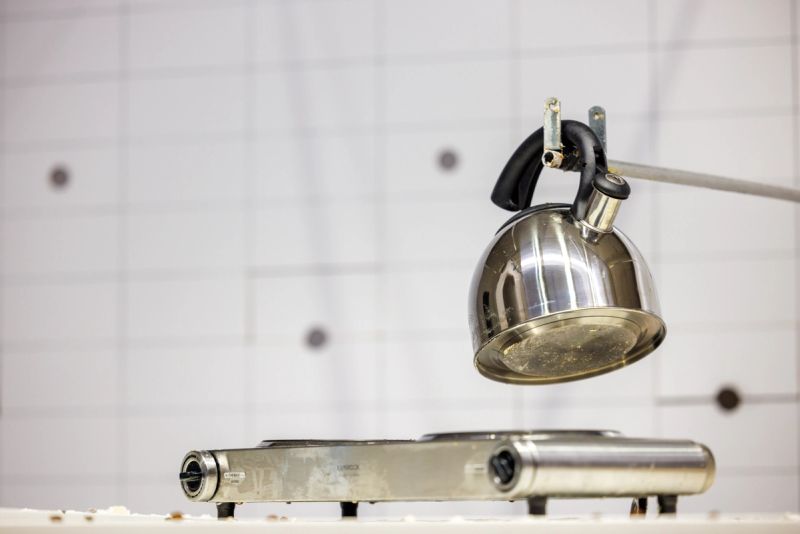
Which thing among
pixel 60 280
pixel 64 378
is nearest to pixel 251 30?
pixel 60 280

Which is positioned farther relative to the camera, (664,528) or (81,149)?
(81,149)

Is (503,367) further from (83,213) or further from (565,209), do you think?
(83,213)

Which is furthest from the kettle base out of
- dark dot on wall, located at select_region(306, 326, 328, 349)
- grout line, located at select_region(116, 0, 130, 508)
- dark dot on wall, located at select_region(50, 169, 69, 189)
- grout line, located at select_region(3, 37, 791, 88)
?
dark dot on wall, located at select_region(50, 169, 69, 189)

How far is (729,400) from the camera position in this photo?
2.85 metres

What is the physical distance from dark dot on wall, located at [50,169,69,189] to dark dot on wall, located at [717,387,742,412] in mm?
2033

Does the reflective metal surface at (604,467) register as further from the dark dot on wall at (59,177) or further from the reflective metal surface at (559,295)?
the dark dot on wall at (59,177)

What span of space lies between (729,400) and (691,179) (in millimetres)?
1844

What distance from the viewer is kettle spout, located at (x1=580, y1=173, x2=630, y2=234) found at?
1.07m

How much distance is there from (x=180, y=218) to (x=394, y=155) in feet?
2.21

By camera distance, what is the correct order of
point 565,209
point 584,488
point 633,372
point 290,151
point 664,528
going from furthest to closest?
1. point 290,151
2. point 633,372
3. point 565,209
4. point 584,488
5. point 664,528

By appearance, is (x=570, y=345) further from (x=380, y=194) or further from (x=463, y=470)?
(x=380, y=194)

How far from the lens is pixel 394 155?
3035 millimetres

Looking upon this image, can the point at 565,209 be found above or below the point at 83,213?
below

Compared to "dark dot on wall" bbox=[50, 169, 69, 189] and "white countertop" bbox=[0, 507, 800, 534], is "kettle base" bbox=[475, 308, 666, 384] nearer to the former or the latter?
"white countertop" bbox=[0, 507, 800, 534]
